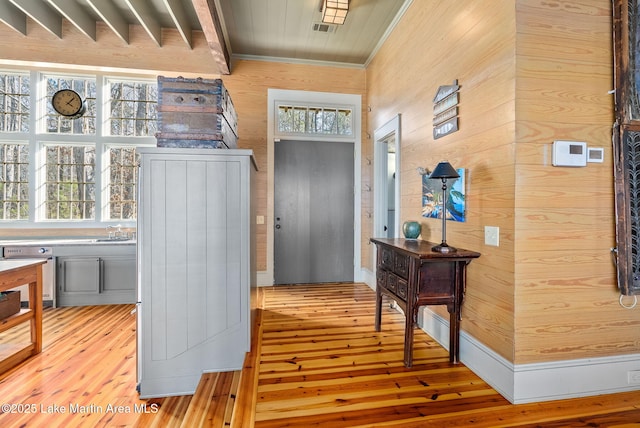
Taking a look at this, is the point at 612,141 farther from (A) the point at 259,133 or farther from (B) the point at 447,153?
(A) the point at 259,133

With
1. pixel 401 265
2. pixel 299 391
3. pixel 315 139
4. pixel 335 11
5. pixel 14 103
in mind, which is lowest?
pixel 299 391

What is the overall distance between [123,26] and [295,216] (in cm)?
332

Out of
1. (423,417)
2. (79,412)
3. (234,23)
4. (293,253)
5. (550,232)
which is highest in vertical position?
(234,23)

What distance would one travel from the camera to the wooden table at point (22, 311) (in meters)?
2.36

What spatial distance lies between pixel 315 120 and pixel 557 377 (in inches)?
157

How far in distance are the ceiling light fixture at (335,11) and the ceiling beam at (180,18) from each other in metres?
1.60

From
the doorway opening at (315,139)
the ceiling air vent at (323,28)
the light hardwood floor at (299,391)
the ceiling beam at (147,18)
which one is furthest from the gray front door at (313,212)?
the ceiling beam at (147,18)

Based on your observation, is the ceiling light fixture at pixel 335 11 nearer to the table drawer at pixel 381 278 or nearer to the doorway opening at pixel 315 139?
the doorway opening at pixel 315 139

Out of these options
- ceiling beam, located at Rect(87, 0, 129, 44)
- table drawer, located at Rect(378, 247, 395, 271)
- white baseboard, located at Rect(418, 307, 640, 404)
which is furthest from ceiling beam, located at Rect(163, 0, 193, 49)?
white baseboard, located at Rect(418, 307, 640, 404)

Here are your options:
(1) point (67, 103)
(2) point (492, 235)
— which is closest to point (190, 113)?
(2) point (492, 235)

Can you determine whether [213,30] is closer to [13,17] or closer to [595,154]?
[13,17]

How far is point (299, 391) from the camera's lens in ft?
6.12

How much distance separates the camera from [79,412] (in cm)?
189

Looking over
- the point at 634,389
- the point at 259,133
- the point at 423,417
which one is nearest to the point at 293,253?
the point at 259,133
